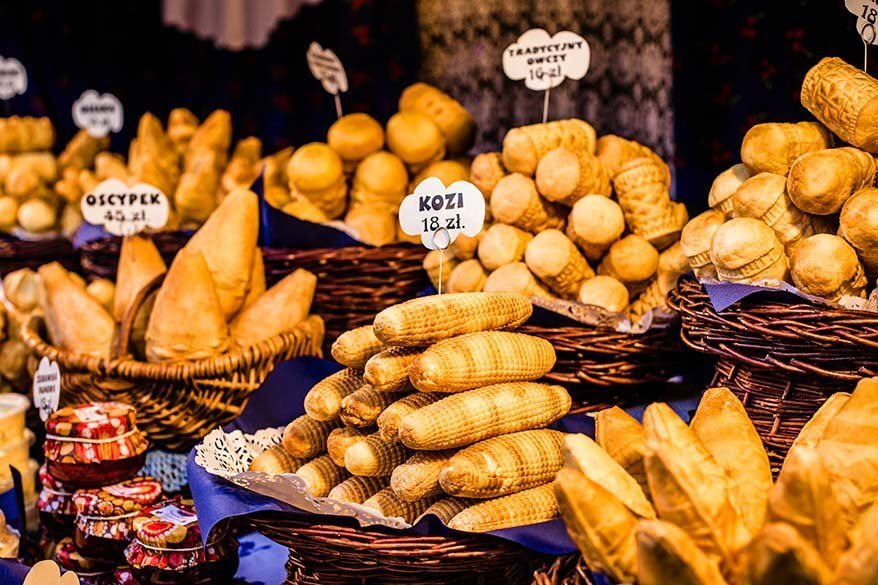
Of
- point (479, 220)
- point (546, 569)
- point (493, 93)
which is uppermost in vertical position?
point (493, 93)

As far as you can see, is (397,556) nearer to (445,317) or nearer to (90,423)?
(445,317)

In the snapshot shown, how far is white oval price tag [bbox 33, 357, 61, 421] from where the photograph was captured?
194 centimetres

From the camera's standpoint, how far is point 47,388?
1.97 m

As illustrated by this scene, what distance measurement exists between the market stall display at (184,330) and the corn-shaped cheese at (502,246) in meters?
0.43

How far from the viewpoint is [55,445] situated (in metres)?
1.74

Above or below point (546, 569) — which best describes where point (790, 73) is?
above

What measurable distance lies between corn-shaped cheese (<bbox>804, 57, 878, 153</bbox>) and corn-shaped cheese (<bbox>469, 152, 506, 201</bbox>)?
676 millimetres

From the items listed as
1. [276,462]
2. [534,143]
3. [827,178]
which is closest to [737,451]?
[827,178]

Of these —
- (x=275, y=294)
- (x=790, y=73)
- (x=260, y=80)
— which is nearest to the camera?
(x=275, y=294)

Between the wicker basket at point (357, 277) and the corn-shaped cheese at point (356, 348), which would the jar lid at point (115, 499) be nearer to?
the corn-shaped cheese at point (356, 348)

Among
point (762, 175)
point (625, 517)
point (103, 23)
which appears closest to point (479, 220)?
point (762, 175)

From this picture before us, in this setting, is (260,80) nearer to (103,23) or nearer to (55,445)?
(103,23)

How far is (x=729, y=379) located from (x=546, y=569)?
0.48 metres

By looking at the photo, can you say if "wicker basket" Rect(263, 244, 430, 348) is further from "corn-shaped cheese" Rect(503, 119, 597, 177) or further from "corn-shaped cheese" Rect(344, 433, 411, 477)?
"corn-shaped cheese" Rect(344, 433, 411, 477)
